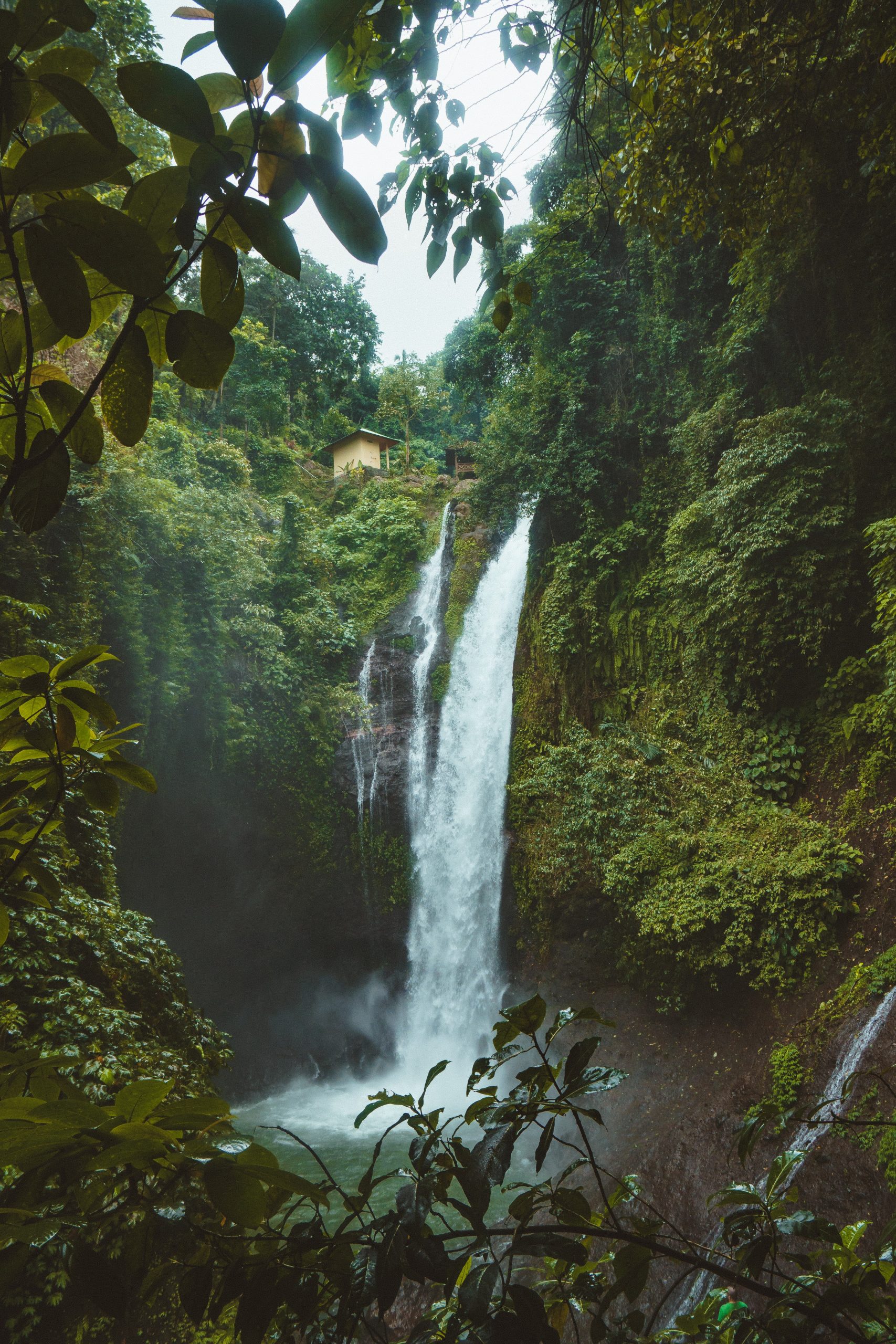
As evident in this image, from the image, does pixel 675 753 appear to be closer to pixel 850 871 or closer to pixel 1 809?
pixel 850 871

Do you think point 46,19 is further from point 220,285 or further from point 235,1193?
point 235,1193

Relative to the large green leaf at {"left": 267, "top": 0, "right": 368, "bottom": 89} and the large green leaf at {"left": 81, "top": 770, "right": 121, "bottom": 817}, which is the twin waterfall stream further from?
the large green leaf at {"left": 267, "top": 0, "right": 368, "bottom": 89}

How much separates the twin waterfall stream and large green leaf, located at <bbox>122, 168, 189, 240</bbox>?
27.4ft

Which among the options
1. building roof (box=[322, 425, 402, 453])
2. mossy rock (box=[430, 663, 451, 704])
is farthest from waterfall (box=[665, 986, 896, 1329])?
building roof (box=[322, 425, 402, 453])

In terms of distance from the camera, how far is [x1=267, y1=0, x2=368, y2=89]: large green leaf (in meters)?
0.50

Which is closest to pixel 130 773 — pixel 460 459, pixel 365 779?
pixel 365 779

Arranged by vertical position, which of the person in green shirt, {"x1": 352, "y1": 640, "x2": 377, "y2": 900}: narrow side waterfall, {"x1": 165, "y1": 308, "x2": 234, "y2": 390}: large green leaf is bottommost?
the person in green shirt

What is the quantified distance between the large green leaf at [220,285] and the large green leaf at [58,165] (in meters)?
0.08

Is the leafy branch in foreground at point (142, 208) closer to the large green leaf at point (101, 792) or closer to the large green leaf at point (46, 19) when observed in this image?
the large green leaf at point (46, 19)

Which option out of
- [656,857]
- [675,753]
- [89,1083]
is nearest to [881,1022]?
[656,857]

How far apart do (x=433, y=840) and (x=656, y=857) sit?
148 inches

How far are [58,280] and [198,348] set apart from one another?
100 millimetres

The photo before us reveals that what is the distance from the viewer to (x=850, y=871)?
5.25 m

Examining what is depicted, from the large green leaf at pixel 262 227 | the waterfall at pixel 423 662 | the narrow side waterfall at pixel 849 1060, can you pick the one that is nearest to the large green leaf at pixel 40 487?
the large green leaf at pixel 262 227
